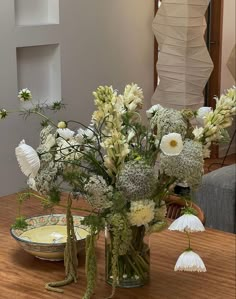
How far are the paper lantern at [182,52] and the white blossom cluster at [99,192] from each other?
3104 millimetres

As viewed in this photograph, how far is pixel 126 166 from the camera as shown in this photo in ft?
5.01

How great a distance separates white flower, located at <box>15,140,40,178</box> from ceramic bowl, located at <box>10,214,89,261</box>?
0.34 meters

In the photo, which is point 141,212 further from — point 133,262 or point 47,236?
point 47,236

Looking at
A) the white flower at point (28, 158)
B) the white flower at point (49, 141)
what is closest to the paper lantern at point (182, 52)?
the white flower at point (49, 141)

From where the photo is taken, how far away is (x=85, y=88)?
4.83m

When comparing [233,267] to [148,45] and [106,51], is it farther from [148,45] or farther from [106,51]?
[148,45]

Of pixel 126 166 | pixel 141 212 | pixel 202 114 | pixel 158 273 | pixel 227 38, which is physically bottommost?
pixel 158 273

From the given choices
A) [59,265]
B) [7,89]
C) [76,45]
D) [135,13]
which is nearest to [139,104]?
[59,265]

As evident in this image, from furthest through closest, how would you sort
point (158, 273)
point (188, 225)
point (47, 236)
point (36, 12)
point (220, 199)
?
point (36, 12) < point (220, 199) < point (47, 236) < point (158, 273) < point (188, 225)

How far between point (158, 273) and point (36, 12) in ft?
10.1

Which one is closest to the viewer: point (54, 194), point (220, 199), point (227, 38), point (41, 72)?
point (54, 194)

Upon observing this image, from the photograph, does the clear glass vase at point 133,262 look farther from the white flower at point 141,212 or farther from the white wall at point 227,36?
the white wall at point 227,36

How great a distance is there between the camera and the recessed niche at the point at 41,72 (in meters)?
4.49

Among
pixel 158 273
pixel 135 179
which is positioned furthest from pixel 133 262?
pixel 135 179
